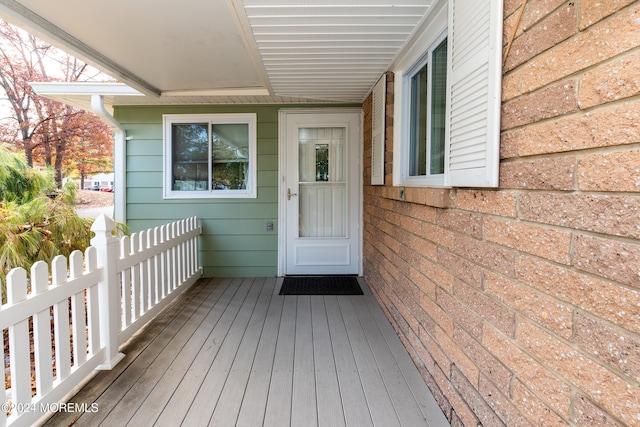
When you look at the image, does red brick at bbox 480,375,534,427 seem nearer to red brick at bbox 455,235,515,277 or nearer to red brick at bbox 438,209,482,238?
red brick at bbox 455,235,515,277

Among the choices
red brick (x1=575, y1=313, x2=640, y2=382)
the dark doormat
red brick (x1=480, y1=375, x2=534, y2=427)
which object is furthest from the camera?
the dark doormat

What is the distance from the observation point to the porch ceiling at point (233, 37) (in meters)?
2.11

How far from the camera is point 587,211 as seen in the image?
891 mm

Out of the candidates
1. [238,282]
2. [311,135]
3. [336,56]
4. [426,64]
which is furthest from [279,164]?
[426,64]

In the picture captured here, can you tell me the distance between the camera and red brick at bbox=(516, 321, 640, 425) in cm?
78

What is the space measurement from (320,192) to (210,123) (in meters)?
1.61

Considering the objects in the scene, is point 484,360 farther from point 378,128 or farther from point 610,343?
point 378,128

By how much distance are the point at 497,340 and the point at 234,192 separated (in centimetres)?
361

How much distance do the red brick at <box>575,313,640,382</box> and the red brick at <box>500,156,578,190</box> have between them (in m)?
0.35

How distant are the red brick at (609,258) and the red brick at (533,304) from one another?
0.15m

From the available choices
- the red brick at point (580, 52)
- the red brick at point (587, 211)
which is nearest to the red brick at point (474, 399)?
the red brick at point (587, 211)

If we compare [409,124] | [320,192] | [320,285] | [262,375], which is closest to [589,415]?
[262,375]

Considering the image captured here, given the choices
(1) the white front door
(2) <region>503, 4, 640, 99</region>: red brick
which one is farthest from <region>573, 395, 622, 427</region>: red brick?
(1) the white front door

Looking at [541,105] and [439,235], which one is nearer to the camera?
[541,105]
